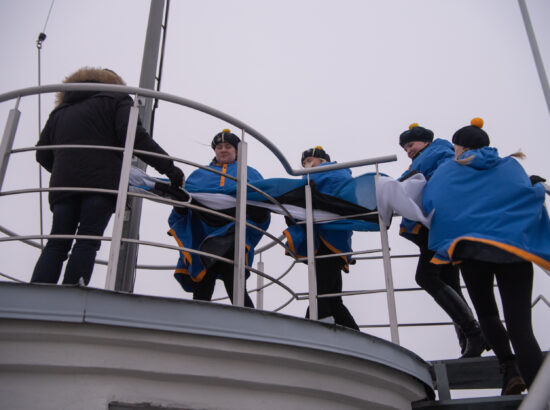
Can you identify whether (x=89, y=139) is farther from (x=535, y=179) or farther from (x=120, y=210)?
(x=535, y=179)

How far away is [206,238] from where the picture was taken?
3186 mm

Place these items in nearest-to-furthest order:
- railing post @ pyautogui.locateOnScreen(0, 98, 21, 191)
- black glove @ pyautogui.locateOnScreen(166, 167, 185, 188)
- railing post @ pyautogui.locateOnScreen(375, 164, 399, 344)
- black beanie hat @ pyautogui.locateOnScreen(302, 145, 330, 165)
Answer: railing post @ pyautogui.locateOnScreen(0, 98, 21, 191), railing post @ pyautogui.locateOnScreen(375, 164, 399, 344), black glove @ pyautogui.locateOnScreen(166, 167, 185, 188), black beanie hat @ pyautogui.locateOnScreen(302, 145, 330, 165)

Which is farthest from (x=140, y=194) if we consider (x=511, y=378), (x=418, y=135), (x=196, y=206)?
(x=418, y=135)

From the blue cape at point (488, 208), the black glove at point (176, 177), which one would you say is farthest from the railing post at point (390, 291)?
the black glove at point (176, 177)

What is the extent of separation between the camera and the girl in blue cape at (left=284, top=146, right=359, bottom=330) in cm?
335

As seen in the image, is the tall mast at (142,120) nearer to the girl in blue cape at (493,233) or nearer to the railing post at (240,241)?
the railing post at (240,241)

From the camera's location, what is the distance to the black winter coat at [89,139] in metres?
2.63

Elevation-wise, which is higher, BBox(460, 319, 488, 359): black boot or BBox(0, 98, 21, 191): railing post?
BBox(0, 98, 21, 191): railing post

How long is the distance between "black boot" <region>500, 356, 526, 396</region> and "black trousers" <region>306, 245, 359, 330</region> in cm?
112

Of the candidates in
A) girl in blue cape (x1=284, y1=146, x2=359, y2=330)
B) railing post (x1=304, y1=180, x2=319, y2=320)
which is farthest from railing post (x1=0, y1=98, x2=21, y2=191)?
girl in blue cape (x1=284, y1=146, x2=359, y2=330)

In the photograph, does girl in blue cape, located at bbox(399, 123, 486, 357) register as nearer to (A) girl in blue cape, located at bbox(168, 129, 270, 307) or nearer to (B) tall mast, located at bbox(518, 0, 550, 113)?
(A) girl in blue cape, located at bbox(168, 129, 270, 307)

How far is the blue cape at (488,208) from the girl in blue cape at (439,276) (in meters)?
0.36

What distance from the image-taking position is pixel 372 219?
323cm

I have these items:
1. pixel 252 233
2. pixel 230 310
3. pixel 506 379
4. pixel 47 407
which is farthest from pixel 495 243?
pixel 47 407
